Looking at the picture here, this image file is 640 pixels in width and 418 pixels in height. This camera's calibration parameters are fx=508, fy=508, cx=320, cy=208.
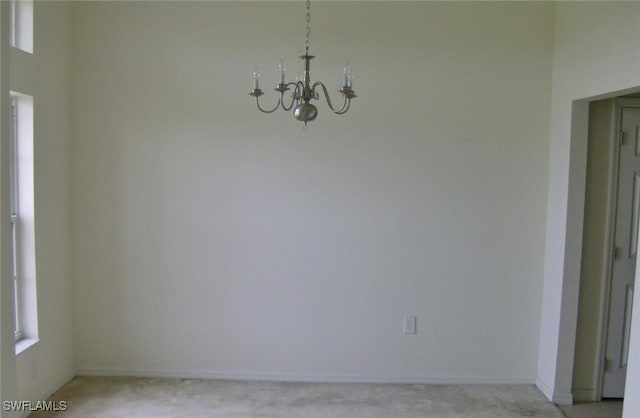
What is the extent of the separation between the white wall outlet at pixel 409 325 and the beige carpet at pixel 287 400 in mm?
436

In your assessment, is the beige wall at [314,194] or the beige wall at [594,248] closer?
the beige wall at [594,248]

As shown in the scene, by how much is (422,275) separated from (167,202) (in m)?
2.13

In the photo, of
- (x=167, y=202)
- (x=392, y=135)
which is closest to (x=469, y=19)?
(x=392, y=135)

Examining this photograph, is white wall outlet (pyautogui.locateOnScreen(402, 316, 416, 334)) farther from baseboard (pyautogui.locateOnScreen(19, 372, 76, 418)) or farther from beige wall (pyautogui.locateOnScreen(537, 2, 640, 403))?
baseboard (pyautogui.locateOnScreen(19, 372, 76, 418))

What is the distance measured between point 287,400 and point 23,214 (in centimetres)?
231

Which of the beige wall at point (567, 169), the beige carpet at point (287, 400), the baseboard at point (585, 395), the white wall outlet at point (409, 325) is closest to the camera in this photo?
the beige wall at point (567, 169)

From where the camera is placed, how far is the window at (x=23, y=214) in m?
3.49

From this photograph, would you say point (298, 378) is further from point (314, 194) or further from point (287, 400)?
point (314, 194)

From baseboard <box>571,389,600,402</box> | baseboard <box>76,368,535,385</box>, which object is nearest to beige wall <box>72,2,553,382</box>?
baseboard <box>76,368,535,385</box>

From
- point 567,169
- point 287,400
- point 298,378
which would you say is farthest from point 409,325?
point 567,169

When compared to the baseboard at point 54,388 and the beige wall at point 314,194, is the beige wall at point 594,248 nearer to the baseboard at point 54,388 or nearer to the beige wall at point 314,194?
the beige wall at point 314,194

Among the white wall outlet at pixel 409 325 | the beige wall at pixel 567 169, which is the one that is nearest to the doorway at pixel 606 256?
the beige wall at pixel 567 169

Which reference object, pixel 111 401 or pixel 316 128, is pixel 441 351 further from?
pixel 111 401

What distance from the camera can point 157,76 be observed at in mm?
4016
